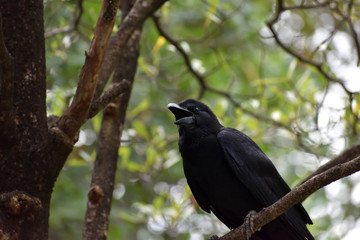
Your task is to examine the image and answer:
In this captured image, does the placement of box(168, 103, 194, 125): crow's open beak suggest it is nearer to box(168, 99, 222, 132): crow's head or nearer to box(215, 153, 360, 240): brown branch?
box(168, 99, 222, 132): crow's head

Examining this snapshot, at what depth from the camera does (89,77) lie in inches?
95.8

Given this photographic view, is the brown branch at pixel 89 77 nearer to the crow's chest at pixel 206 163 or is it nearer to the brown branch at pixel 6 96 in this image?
the brown branch at pixel 6 96

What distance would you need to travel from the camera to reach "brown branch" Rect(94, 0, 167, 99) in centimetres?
312

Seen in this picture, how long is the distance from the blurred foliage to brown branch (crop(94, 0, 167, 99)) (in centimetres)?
74

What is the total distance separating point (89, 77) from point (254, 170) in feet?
5.04

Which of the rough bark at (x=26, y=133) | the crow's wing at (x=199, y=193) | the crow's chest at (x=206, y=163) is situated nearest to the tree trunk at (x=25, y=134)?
the rough bark at (x=26, y=133)

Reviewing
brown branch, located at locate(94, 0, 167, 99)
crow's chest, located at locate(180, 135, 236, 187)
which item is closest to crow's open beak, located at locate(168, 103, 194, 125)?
crow's chest, located at locate(180, 135, 236, 187)

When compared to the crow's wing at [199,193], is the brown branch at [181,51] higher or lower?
higher

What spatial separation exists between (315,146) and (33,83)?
273 centimetres

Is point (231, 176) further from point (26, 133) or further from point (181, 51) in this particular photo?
point (26, 133)

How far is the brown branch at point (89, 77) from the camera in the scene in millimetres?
2412

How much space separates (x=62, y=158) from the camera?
2441mm

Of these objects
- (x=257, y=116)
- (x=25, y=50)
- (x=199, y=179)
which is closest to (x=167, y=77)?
(x=257, y=116)

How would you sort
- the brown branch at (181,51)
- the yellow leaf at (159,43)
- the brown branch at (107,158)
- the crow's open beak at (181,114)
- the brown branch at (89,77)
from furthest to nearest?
the yellow leaf at (159,43) < the brown branch at (181,51) < the crow's open beak at (181,114) < the brown branch at (107,158) < the brown branch at (89,77)
